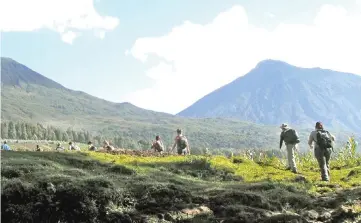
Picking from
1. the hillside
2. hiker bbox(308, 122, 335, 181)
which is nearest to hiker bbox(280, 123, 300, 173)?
hiker bbox(308, 122, 335, 181)

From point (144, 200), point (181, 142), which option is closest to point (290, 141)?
point (181, 142)

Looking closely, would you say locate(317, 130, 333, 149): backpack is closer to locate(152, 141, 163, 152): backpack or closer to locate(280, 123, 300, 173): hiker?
locate(280, 123, 300, 173): hiker

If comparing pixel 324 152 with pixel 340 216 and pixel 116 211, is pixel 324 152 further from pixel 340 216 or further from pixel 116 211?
pixel 116 211

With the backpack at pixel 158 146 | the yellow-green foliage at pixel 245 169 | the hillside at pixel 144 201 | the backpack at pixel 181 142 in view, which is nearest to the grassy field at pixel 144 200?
the hillside at pixel 144 201

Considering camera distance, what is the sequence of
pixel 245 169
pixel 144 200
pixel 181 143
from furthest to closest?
pixel 181 143 < pixel 245 169 < pixel 144 200

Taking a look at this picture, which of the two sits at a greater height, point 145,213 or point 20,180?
Answer: point 20,180

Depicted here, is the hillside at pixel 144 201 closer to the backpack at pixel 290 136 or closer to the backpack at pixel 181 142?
the backpack at pixel 290 136

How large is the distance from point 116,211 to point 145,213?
0.86 metres

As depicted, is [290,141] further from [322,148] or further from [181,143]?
[181,143]

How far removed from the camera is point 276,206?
16578 millimetres

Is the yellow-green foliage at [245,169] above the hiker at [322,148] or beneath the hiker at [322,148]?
beneath

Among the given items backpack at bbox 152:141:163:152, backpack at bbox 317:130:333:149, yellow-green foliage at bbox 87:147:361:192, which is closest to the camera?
yellow-green foliage at bbox 87:147:361:192

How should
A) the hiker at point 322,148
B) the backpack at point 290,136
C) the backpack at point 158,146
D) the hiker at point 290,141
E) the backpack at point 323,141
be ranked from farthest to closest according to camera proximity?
A: the backpack at point 158,146 < the backpack at point 290,136 < the hiker at point 290,141 < the backpack at point 323,141 < the hiker at point 322,148

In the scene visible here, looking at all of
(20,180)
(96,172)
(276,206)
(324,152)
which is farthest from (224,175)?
(20,180)
